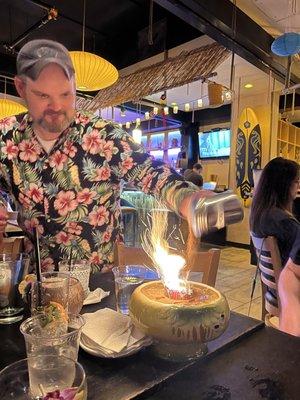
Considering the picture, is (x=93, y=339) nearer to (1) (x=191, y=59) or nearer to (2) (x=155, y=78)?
(1) (x=191, y=59)

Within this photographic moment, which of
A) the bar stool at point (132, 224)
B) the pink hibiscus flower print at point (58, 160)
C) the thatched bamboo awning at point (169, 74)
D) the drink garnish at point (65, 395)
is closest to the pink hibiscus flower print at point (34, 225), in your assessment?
the pink hibiscus flower print at point (58, 160)

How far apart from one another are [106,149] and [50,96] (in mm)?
338

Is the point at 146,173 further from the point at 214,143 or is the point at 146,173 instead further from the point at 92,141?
the point at 214,143

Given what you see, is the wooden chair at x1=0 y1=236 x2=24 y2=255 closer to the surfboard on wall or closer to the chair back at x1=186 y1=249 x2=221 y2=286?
the chair back at x1=186 y1=249 x2=221 y2=286

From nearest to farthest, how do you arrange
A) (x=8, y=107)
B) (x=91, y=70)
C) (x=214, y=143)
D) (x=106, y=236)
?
(x=106, y=236), (x=91, y=70), (x=8, y=107), (x=214, y=143)

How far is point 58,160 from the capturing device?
136 cm

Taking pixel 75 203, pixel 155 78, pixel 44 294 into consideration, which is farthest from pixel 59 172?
pixel 155 78

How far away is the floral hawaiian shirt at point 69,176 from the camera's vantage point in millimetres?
1354

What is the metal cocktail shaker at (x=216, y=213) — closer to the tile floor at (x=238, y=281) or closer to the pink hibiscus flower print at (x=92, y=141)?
the pink hibiscus flower print at (x=92, y=141)

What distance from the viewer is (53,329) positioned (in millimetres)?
729

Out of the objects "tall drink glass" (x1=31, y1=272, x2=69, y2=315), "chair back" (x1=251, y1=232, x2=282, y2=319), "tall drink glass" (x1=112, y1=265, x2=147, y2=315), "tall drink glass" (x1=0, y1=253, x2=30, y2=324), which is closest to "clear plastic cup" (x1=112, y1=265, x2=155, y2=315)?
"tall drink glass" (x1=112, y1=265, x2=147, y2=315)

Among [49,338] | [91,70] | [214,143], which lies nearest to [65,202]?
[49,338]

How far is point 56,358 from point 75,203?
870 mm

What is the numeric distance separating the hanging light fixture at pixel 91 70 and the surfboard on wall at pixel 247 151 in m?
3.67
